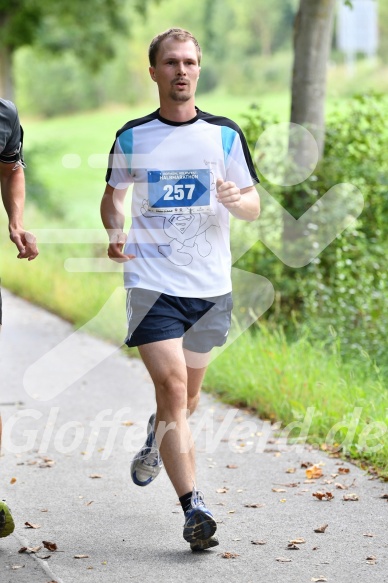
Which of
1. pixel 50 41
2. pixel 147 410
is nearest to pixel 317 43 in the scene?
pixel 147 410

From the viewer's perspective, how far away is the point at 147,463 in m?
5.27

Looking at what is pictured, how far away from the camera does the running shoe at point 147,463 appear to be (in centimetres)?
527

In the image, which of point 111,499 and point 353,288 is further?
point 353,288

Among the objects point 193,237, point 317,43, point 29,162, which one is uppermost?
point 317,43

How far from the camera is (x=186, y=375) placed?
15.5 feet

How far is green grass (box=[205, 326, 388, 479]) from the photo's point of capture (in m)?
6.17

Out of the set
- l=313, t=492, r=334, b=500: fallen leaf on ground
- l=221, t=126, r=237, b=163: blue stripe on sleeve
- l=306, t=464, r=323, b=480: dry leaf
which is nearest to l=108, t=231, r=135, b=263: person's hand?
l=221, t=126, r=237, b=163: blue stripe on sleeve

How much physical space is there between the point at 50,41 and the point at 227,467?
21.5m

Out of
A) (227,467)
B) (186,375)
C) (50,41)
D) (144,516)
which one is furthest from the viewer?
(50,41)

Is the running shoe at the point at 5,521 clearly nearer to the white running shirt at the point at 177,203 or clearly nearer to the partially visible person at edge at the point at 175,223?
the partially visible person at edge at the point at 175,223

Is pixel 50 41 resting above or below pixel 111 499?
above

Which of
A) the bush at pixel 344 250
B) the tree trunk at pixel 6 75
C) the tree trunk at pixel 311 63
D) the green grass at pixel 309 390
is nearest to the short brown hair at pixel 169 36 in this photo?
the green grass at pixel 309 390

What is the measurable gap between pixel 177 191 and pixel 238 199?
276mm

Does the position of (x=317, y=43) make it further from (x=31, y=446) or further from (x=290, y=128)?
(x=31, y=446)
